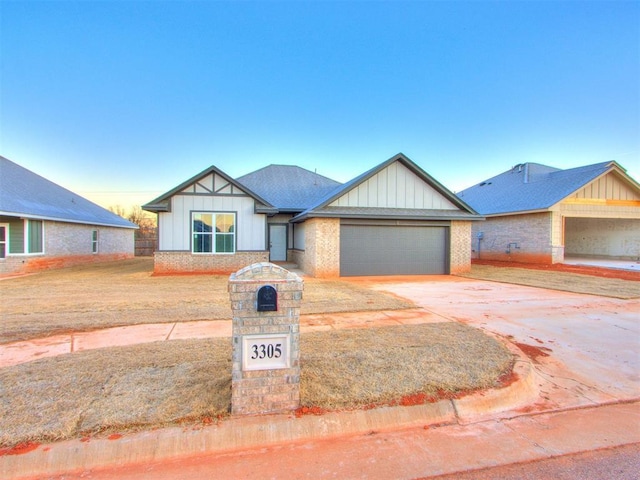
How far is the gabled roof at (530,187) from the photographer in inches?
719

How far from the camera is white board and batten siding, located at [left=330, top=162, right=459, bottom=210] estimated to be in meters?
13.8

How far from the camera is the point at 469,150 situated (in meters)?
21.5

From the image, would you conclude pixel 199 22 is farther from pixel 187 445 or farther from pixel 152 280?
pixel 187 445

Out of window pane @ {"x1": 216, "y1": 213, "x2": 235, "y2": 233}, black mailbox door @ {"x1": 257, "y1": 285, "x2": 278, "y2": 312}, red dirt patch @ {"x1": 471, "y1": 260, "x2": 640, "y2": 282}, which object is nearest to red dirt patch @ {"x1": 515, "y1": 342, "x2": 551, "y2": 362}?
black mailbox door @ {"x1": 257, "y1": 285, "x2": 278, "y2": 312}

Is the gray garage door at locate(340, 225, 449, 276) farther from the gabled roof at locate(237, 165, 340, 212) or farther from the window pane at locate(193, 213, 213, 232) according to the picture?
the window pane at locate(193, 213, 213, 232)

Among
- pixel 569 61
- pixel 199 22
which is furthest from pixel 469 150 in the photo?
pixel 199 22

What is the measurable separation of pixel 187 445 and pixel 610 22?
1610 cm

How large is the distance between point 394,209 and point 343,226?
2469 mm

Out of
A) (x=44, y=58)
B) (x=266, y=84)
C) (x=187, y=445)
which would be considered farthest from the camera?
(x=266, y=84)

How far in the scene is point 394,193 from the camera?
14.1 meters

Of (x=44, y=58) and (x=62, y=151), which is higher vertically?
(x=44, y=58)

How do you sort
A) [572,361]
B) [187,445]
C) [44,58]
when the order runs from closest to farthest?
1. [187,445]
2. [572,361]
3. [44,58]

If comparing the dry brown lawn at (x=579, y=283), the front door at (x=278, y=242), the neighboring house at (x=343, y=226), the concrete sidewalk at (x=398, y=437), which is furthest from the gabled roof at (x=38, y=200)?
the dry brown lawn at (x=579, y=283)

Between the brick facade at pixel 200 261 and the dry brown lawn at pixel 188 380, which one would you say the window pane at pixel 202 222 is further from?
the dry brown lawn at pixel 188 380
